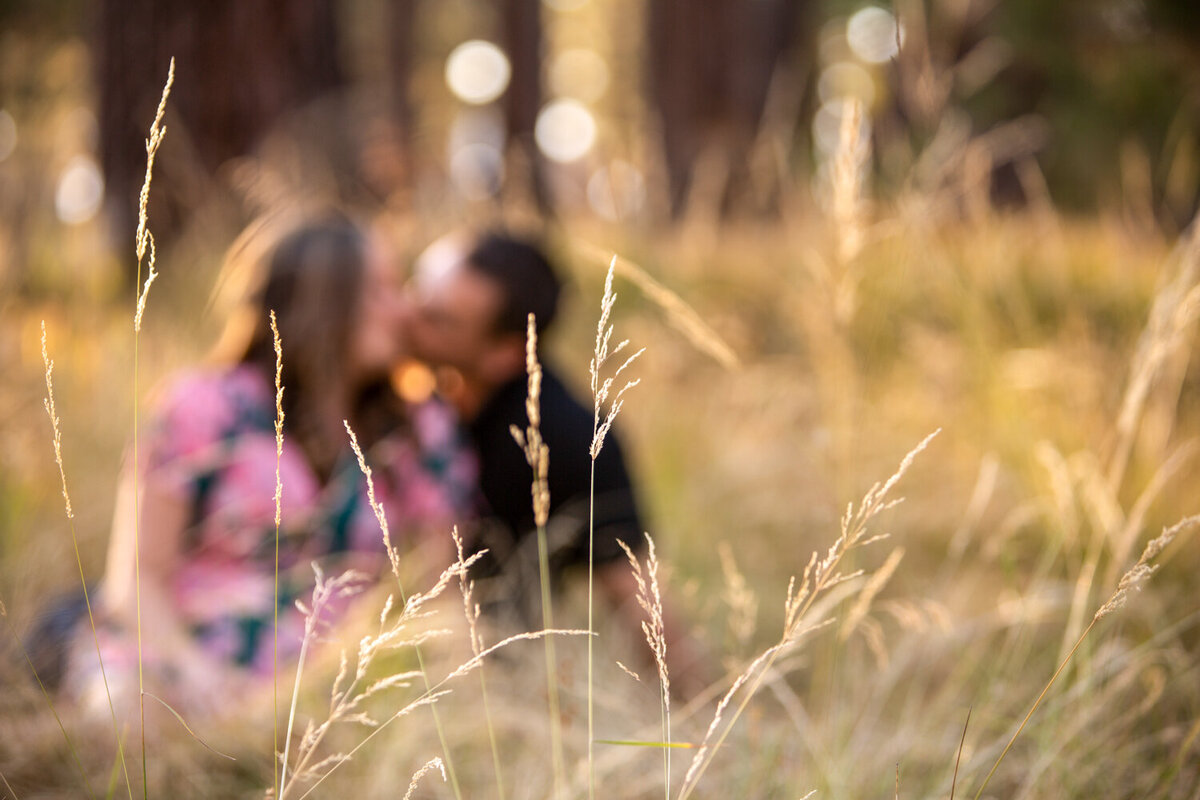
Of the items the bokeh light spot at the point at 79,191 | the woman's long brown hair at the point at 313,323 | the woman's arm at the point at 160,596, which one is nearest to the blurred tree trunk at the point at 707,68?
the bokeh light spot at the point at 79,191

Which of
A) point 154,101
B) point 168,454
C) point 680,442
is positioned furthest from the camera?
point 154,101

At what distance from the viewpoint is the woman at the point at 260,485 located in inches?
56.9

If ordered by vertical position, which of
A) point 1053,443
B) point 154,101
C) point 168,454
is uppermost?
point 154,101

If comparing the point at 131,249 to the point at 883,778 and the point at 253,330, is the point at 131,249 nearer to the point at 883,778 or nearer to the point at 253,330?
the point at 253,330

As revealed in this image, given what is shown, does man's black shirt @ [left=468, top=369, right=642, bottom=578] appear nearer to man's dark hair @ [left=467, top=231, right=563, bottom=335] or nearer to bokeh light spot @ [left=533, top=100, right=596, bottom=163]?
man's dark hair @ [left=467, top=231, right=563, bottom=335]

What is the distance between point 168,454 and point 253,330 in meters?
0.29

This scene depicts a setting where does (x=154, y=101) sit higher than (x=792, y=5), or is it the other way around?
(x=792, y=5)

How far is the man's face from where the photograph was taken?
6.14ft

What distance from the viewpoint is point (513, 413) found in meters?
1.97

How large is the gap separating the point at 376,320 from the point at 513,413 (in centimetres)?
40

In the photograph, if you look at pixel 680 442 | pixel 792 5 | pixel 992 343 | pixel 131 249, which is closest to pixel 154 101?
pixel 131 249

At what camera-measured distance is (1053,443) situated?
2000mm

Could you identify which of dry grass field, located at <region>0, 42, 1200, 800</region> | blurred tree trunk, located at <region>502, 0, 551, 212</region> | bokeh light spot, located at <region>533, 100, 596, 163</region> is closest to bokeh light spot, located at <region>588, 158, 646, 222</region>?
dry grass field, located at <region>0, 42, 1200, 800</region>

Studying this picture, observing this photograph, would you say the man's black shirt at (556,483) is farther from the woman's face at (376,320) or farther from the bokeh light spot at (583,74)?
the bokeh light spot at (583,74)
